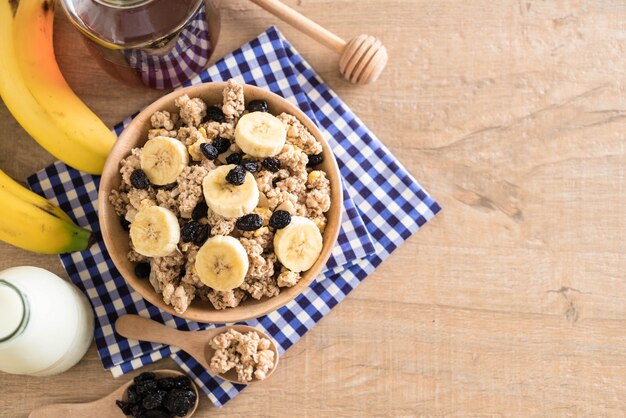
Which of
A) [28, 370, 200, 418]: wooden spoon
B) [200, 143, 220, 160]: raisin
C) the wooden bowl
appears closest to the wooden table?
[28, 370, 200, 418]: wooden spoon

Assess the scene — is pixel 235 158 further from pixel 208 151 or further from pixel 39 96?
pixel 39 96

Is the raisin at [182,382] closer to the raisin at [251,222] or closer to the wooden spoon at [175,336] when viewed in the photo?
the wooden spoon at [175,336]

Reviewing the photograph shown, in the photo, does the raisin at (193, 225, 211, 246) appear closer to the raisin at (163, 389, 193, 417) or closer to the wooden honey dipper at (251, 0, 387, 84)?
the raisin at (163, 389, 193, 417)

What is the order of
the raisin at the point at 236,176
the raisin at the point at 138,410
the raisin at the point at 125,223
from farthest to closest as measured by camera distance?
Result: the raisin at the point at 138,410, the raisin at the point at 125,223, the raisin at the point at 236,176

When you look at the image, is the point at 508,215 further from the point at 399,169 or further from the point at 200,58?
the point at 200,58

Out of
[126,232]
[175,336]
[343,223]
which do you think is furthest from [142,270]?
[343,223]

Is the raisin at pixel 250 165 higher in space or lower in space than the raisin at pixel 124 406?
higher

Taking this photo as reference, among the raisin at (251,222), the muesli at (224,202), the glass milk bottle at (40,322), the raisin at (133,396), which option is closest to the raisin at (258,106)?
the muesli at (224,202)
